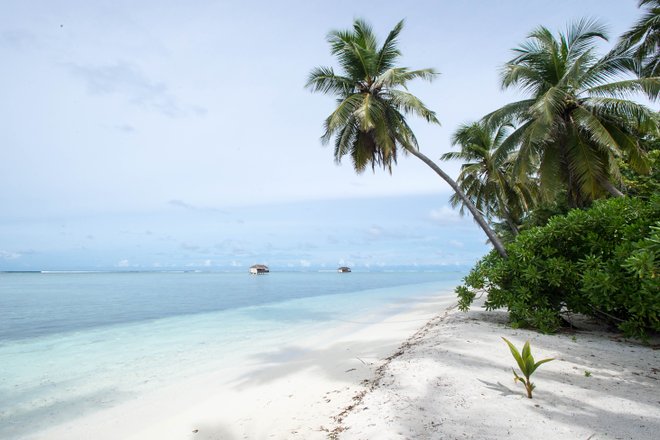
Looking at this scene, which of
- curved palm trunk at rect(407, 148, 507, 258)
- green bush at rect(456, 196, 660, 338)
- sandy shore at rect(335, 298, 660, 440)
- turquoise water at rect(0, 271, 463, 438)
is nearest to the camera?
sandy shore at rect(335, 298, 660, 440)

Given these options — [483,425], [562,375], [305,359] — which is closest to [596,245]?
[562,375]

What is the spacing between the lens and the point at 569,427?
11.3 feet

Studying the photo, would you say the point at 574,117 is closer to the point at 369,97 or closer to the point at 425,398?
the point at 369,97

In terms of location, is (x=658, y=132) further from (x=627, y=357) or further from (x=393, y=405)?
(x=393, y=405)

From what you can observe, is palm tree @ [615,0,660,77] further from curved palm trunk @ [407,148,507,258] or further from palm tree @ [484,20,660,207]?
curved palm trunk @ [407,148,507,258]

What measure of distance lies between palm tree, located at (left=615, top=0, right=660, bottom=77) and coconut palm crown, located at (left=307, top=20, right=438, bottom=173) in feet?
20.8

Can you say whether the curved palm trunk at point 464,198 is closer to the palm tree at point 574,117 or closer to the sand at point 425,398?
the palm tree at point 574,117

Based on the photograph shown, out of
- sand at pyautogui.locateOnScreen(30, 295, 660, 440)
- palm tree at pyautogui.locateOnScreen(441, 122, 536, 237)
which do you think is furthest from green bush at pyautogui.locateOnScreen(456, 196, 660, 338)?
palm tree at pyautogui.locateOnScreen(441, 122, 536, 237)

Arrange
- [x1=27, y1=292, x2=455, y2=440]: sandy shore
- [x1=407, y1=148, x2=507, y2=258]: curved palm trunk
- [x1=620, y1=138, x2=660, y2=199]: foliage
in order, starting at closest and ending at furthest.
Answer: [x1=27, y1=292, x2=455, y2=440]: sandy shore < [x1=620, y1=138, x2=660, y2=199]: foliage < [x1=407, y1=148, x2=507, y2=258]: curved palm trunk

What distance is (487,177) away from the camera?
1973 centimetres

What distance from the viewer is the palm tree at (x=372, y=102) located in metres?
12.9

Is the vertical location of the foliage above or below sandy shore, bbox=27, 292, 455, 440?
above

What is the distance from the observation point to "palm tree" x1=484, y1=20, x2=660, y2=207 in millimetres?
10211

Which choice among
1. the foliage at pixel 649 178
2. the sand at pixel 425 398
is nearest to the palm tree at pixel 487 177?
the foliage at pixel 649 178
